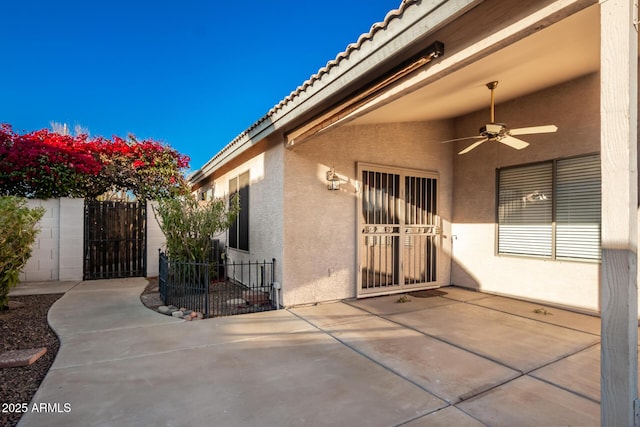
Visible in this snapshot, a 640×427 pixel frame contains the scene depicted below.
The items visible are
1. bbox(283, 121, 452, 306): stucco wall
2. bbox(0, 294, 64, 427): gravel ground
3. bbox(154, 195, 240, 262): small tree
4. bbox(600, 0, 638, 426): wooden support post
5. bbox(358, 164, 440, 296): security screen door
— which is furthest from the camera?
bbox(154, 195, 240, 262): small tree

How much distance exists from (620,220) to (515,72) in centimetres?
375

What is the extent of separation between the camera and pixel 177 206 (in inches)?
267

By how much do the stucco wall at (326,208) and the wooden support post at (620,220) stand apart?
13.2 ft

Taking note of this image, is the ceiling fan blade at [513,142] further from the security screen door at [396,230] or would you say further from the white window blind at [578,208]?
the security screen door at [396,230]

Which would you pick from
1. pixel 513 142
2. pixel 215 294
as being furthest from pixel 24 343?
pixel 513 142

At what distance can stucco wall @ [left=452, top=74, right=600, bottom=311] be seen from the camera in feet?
17.2

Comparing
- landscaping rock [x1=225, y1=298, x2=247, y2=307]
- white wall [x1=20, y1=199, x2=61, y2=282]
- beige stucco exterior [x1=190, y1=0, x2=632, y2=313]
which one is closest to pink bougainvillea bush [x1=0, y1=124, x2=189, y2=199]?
white wall [x1=20, y1=199, x2=61, y2=282]

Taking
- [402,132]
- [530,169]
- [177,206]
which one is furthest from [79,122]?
[530,169]

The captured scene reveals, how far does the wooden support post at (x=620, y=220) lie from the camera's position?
1733 mm

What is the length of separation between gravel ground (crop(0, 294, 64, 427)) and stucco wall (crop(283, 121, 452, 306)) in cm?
318

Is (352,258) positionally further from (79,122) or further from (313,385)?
(79,122)

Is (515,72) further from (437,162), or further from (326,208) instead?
(326,208)

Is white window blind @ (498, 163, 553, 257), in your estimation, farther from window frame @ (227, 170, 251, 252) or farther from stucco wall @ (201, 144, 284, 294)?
window frame @ (227, 170, 251, 252)

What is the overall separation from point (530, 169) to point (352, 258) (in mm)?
3738
